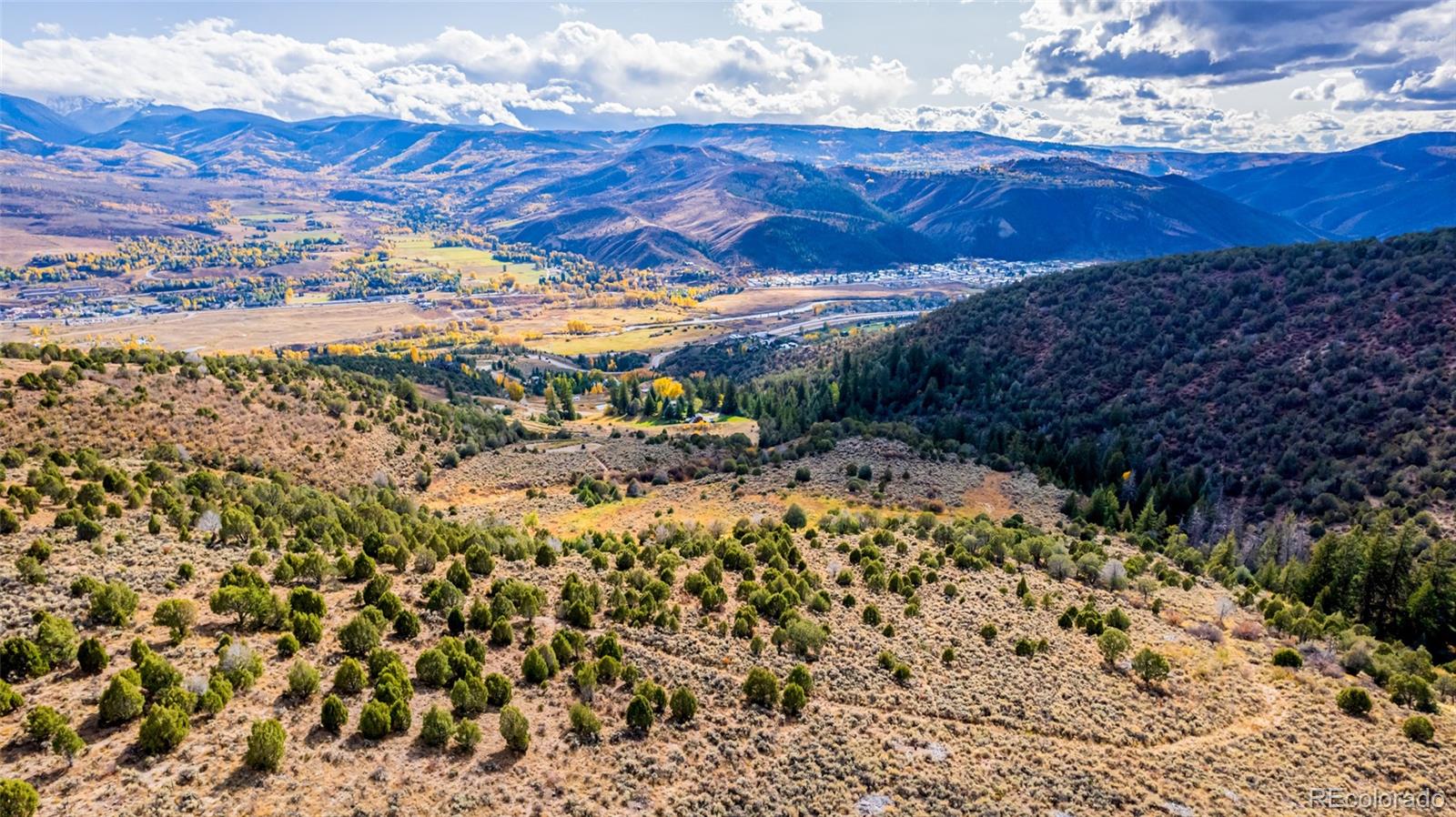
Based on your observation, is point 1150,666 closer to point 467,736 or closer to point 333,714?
point 467,736

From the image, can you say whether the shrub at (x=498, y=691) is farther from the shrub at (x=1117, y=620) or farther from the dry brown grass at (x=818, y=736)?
the shrub at (x=1117, y=620)

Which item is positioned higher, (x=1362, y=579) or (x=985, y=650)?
(x=985, y=650)

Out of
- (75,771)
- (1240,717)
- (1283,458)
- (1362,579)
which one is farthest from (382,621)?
(1283,458)

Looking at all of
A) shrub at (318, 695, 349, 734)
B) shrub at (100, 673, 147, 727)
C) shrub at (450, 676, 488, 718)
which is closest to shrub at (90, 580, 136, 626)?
shrub at (100, 673, 147, 727)

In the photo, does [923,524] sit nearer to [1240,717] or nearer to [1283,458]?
[1240,717]

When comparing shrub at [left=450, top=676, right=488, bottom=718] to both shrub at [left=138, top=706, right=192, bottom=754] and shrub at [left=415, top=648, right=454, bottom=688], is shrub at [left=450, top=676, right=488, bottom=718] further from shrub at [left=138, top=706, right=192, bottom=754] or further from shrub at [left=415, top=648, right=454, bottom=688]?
Result: shrub at [left=138, top=706, right=192, bottom=754]

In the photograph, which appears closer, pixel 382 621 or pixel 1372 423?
pixel 382 621

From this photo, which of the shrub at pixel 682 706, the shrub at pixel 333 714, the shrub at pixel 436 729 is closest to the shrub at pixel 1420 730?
the shrub at pixel 682 706
